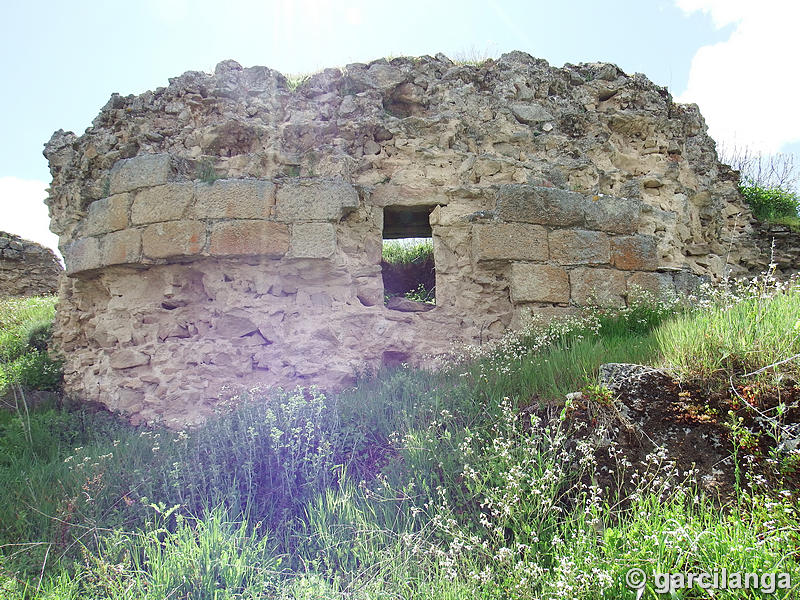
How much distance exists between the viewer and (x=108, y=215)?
17.8ft

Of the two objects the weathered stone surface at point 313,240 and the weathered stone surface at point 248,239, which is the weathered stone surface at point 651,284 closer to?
the weathered stone surface at point 313,240

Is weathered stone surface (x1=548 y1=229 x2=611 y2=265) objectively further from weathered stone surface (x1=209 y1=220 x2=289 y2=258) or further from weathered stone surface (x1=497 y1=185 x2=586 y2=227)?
weathered stone surface (x1=209 y1=220 x2=289 y2=258)

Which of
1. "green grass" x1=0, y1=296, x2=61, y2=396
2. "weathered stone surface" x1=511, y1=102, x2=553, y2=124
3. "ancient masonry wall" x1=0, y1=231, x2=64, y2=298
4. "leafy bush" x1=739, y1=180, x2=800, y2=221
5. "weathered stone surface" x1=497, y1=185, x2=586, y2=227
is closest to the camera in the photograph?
"weathered stone surface" x1=497, y1=185, x2=586, y2=227

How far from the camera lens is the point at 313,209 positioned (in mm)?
5098

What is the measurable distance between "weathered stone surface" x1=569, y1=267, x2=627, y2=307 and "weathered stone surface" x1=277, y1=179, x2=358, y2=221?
2.24 m

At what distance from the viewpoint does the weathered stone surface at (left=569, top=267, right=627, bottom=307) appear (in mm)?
5145

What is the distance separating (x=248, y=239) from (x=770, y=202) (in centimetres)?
635

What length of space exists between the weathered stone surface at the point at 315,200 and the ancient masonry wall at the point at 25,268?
839 centimetres

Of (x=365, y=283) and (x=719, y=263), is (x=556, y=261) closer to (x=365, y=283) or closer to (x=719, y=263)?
→ (x=365, y=283)

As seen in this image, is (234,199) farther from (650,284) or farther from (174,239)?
(650,284)

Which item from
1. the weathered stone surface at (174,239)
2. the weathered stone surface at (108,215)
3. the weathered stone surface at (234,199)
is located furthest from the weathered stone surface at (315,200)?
the weathered stone surface at (108,215)

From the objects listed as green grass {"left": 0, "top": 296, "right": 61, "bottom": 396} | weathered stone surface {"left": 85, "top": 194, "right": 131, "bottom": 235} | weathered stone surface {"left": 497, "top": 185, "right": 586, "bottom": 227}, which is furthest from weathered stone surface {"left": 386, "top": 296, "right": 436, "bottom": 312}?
green grass {"left": 0, "top": 296, "right": 61, "bottom": 396}

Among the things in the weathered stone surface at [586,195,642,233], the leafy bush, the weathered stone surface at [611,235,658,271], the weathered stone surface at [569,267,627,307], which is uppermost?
the leafy bush

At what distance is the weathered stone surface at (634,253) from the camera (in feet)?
17.6
